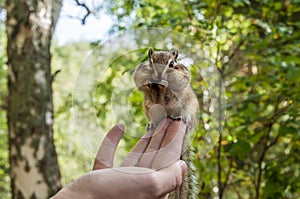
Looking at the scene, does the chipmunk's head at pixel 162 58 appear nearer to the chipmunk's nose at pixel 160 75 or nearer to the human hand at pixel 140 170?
the chipmunk's nose at pixel 160 75

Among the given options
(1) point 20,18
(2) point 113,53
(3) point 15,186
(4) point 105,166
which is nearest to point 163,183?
(4) point 105,166

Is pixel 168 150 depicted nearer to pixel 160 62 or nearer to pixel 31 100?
pixel 160 62

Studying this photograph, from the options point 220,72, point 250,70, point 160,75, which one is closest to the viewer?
point 160,75

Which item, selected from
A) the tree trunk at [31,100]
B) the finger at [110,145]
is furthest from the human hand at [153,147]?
the tree trunk at [31,100]

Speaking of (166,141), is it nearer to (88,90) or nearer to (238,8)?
(88,90)

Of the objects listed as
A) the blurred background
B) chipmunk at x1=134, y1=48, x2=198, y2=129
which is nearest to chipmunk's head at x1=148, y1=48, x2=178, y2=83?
chipmunk at x1=134, y1=48, x2=198, y2=129

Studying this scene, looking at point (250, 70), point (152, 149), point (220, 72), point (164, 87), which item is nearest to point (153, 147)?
point (152, 149)

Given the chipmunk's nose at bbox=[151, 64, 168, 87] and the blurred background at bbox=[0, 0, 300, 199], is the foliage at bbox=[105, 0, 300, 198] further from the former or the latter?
the chipmunk's nose at bbox=[151, 64, 168, 87]
